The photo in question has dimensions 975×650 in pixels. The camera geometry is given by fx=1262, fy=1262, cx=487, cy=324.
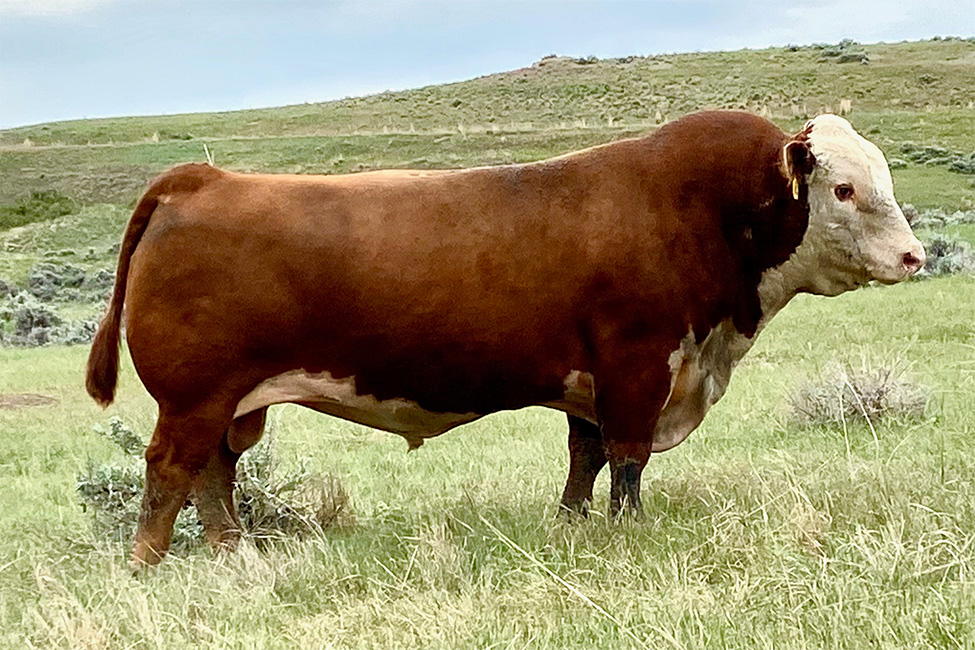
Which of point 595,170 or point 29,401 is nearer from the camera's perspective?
point 595,170

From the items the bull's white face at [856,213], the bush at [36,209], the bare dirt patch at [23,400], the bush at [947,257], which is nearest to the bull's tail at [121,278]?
the bull's white face at [856,213]

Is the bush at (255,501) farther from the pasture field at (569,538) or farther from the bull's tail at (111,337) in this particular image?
the bull's tail at (111,337)

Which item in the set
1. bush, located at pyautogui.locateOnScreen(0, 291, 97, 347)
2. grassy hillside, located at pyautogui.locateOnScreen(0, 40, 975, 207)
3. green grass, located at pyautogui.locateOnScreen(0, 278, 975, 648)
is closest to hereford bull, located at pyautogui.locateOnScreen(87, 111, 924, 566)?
green grass, located at pyautogui.locateOnScreen(0, 278, 975, 648)

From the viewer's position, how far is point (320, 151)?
4606 centimetres

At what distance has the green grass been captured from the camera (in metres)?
3.84

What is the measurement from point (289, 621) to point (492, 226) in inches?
80.3

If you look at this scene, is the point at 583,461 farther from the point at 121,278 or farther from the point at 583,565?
the point at 121,278

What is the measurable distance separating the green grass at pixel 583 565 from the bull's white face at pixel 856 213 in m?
0.95

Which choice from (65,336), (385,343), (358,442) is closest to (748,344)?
(385,343)

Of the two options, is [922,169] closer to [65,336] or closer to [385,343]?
[65,336]

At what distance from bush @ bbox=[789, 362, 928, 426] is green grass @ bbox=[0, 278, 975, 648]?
0.57 feet

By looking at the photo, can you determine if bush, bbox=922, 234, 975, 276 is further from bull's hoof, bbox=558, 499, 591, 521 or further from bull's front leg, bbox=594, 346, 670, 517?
bull's front leg, bbox=594, 346, 670, 517

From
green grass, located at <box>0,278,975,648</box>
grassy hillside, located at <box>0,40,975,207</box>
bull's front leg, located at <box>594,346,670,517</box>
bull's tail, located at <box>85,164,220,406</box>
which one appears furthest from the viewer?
grassy hillside, located at <box>0,40,975,207</box>

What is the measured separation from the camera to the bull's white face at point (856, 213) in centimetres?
Answer: 552
